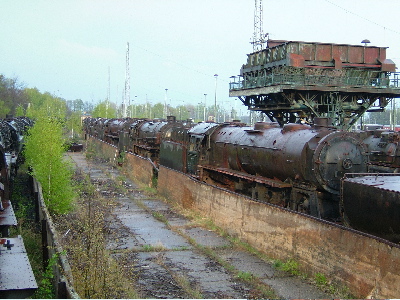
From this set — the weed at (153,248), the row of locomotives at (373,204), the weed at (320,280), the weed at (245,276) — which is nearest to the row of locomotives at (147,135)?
the weed at (153,248)

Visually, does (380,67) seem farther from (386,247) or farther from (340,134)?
(386,247)

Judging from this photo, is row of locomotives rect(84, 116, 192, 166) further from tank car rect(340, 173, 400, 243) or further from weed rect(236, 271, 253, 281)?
tank car rect(340, 173, 400, 243)

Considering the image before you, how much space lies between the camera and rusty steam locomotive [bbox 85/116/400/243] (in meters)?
13.0

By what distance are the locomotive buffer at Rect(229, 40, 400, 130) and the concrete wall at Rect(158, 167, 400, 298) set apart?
1422 cm

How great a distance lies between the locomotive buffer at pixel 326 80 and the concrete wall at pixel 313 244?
14.2 meters

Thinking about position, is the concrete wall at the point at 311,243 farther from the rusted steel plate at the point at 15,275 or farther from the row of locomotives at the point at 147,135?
the row of locomotives at the point at 147,135

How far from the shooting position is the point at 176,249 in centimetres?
1254

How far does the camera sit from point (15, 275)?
7285mm

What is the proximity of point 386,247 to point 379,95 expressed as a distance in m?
23.7

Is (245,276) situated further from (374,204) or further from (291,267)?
(374,204)

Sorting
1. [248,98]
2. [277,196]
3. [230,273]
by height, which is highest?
[248,98]

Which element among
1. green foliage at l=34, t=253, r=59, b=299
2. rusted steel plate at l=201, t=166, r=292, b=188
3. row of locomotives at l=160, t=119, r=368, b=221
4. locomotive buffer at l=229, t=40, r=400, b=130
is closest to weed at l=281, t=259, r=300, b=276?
row of locomotives at l=160, t=119, r=368, b=221

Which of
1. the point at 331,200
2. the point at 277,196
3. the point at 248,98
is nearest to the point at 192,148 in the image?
the point at 277,196

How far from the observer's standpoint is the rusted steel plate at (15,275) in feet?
22.2
